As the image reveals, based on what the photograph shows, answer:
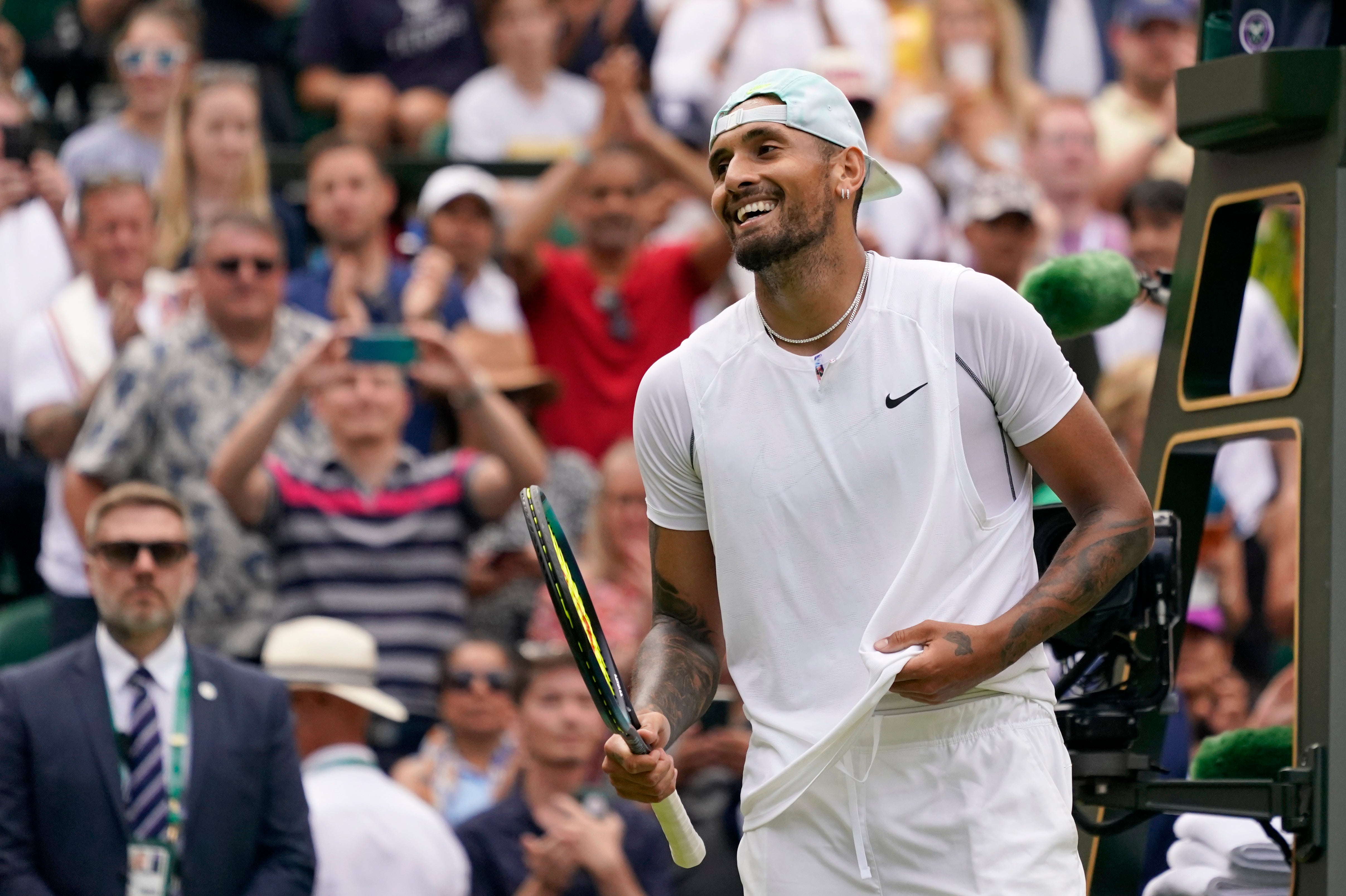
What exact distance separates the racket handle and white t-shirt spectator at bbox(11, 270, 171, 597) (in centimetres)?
473

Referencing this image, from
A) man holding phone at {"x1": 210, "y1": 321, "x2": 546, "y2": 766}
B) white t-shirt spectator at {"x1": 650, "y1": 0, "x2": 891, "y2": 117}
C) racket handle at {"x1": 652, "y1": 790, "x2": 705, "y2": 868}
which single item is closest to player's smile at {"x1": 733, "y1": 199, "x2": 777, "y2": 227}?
racket handle at {"x1": 652, "y1": 790, "x2": 705, "y2": 868}

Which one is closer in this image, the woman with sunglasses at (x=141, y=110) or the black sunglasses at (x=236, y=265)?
the black sunglasses at (x=236, y=265)

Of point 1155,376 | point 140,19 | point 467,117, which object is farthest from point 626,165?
point 1155,376

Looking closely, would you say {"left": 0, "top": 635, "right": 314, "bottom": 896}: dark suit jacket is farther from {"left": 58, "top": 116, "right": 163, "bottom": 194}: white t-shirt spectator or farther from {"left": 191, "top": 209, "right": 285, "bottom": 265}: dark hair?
{"left": 58, "top": 116, "right": 163, "bottom": 194}: white t-shirt spectator

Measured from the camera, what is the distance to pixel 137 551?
617cm

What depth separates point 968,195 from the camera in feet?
32.8

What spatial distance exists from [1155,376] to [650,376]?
140 cm

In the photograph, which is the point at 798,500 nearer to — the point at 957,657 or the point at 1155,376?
the point at 957,657

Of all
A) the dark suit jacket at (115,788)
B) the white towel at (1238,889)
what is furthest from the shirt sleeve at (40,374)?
the white towel at (1238,889)

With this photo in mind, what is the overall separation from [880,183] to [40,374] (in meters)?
5.23

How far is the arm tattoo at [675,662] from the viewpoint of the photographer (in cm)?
361

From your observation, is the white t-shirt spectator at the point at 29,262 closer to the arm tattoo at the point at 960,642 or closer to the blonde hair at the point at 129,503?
the blonde hair at the point at 129,503

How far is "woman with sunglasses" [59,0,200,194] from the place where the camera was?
31.4ft

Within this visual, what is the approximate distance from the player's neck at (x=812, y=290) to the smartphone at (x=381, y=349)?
13.8ft
